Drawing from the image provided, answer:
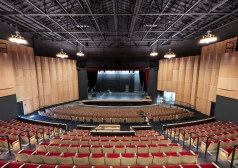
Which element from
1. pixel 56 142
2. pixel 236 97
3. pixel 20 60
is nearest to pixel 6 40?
pixel 20 60

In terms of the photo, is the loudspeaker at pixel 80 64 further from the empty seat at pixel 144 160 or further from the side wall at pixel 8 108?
the empty seat at pixel 144 160

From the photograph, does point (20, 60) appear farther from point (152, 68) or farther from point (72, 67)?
point (152, 68)

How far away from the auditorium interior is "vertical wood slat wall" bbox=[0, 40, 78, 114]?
0.11 m

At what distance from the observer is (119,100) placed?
1928 cm

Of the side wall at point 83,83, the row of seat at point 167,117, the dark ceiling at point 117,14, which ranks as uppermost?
the dark ceiling at point 117,14

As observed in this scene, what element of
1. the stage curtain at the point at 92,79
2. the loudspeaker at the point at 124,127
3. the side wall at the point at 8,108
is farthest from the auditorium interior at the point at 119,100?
the stage curtain at the point at 92,79

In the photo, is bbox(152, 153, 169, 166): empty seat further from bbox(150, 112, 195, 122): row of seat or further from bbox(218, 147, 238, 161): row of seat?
bbox(150, 112, 195, 122): row of seat

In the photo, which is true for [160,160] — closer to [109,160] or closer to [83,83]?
[109,160]

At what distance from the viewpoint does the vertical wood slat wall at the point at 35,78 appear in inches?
453

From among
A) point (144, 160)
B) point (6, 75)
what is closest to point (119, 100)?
point (6, 75)

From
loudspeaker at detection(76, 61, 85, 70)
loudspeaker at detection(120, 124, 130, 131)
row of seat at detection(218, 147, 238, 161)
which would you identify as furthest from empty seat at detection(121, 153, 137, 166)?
loudspeaker at detection(76, 61, 85, 70)

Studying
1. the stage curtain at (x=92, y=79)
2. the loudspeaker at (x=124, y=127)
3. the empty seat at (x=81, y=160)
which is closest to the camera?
the empty seat at (x=81, y=160)

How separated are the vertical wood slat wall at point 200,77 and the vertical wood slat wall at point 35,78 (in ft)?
47.9

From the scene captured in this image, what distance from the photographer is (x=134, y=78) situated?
2692cm
